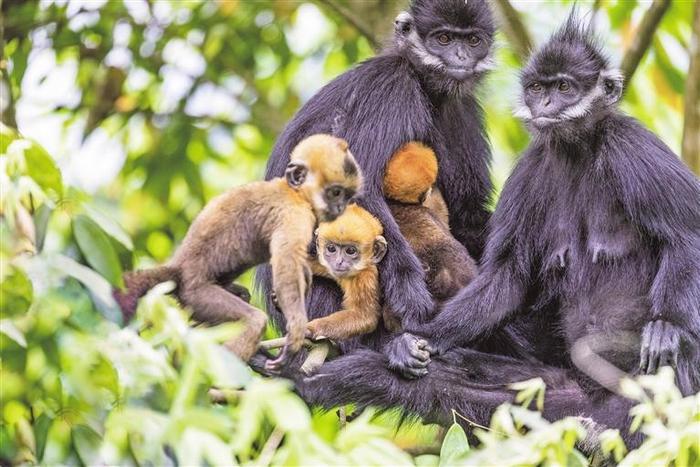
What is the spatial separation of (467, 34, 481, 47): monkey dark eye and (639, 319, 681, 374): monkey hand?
5.18ft

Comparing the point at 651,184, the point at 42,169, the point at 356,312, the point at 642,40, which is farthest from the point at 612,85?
the point at 42,169

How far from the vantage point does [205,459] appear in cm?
287

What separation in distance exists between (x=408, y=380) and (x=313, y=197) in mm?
886

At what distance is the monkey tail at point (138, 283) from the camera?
3.77 m

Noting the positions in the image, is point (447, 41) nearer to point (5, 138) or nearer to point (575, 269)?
point (575, 269)

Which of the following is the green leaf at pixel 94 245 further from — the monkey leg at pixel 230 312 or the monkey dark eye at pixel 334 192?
the monkey dark eye at pixel 334 192

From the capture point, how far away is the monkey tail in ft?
12.4

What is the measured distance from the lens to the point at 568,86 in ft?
15.5

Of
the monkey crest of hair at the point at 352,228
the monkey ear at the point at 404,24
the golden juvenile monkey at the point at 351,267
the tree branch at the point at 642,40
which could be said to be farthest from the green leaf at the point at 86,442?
the tree branch at the point at 642,40

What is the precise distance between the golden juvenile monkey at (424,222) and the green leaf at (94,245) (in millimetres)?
2132

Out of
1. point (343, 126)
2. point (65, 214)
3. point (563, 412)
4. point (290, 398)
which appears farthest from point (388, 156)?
point (290, 398)

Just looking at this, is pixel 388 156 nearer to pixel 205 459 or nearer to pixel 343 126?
pixel 343 126

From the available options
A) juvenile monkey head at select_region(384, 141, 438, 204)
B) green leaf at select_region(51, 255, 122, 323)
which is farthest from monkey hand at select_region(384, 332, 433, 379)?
green leaf at select_region(51, 255, 122, 323)

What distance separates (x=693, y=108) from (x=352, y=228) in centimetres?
246
